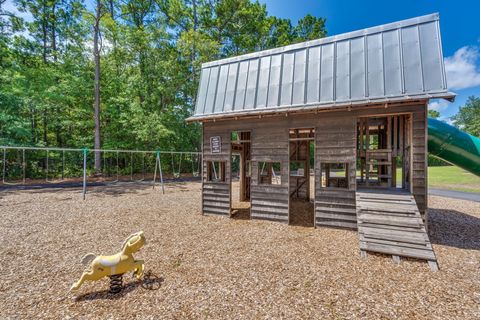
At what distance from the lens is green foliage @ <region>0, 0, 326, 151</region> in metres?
18.4

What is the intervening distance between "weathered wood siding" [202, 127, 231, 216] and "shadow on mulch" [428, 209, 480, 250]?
665 cm

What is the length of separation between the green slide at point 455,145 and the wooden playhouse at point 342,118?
94 cm

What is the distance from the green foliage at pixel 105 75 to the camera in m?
18.4

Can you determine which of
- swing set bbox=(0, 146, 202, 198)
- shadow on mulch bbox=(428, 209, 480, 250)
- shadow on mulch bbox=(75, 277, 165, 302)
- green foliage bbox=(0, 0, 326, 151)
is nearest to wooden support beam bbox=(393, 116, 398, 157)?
shadow on mulch bbox=(428, 209, 480, 250)

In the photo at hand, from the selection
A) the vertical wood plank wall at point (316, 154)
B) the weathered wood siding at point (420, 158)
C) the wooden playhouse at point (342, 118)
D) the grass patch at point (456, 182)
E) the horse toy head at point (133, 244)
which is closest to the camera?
the horse toy head at point (133, 244)

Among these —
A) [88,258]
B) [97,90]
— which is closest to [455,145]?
[88,258]

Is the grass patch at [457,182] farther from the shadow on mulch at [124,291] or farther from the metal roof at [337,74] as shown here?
the shadow on mulch at [124,291]

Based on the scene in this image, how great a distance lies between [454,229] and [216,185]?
8.33m

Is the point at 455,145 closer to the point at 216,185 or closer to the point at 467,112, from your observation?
the point at 216,185

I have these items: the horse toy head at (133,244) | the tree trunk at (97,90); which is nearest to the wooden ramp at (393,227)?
the horse toy head at (133,244)

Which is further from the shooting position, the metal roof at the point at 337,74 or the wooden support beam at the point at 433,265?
the metal roof at the point at 337,74

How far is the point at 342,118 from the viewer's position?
6965mm

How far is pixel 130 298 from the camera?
3.61 meters

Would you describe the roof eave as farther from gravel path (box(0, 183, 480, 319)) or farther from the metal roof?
gravel path (box(0, 183, 480, 319))
